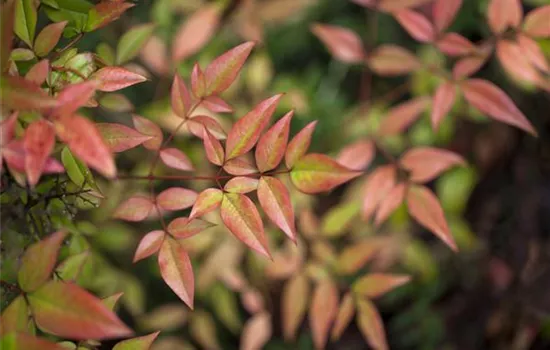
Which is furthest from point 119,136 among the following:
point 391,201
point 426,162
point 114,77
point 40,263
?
point 426,162

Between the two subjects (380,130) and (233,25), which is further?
(233,25)

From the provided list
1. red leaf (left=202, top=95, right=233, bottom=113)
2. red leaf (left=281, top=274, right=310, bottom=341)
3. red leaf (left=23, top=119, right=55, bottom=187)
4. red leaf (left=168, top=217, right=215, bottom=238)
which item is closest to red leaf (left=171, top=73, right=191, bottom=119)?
red leaf (left=202, top=95, right=233, bottom=113)

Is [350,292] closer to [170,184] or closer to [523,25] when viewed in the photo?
[523,25]

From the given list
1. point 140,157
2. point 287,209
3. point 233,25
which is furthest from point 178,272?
point 233,25

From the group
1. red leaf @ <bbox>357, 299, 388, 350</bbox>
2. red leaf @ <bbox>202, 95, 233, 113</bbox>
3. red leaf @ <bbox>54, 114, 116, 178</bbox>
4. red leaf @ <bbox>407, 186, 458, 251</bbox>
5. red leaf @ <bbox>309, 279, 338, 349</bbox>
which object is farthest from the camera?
red leaf @ <bbox>309, 279, 338, 349</bbox>

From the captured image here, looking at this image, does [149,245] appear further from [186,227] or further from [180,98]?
[180,98]

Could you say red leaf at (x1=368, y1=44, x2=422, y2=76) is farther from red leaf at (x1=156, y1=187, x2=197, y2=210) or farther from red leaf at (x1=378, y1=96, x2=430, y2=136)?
red leaf at (x1=156, y1=187, x2=197, y2=210)
